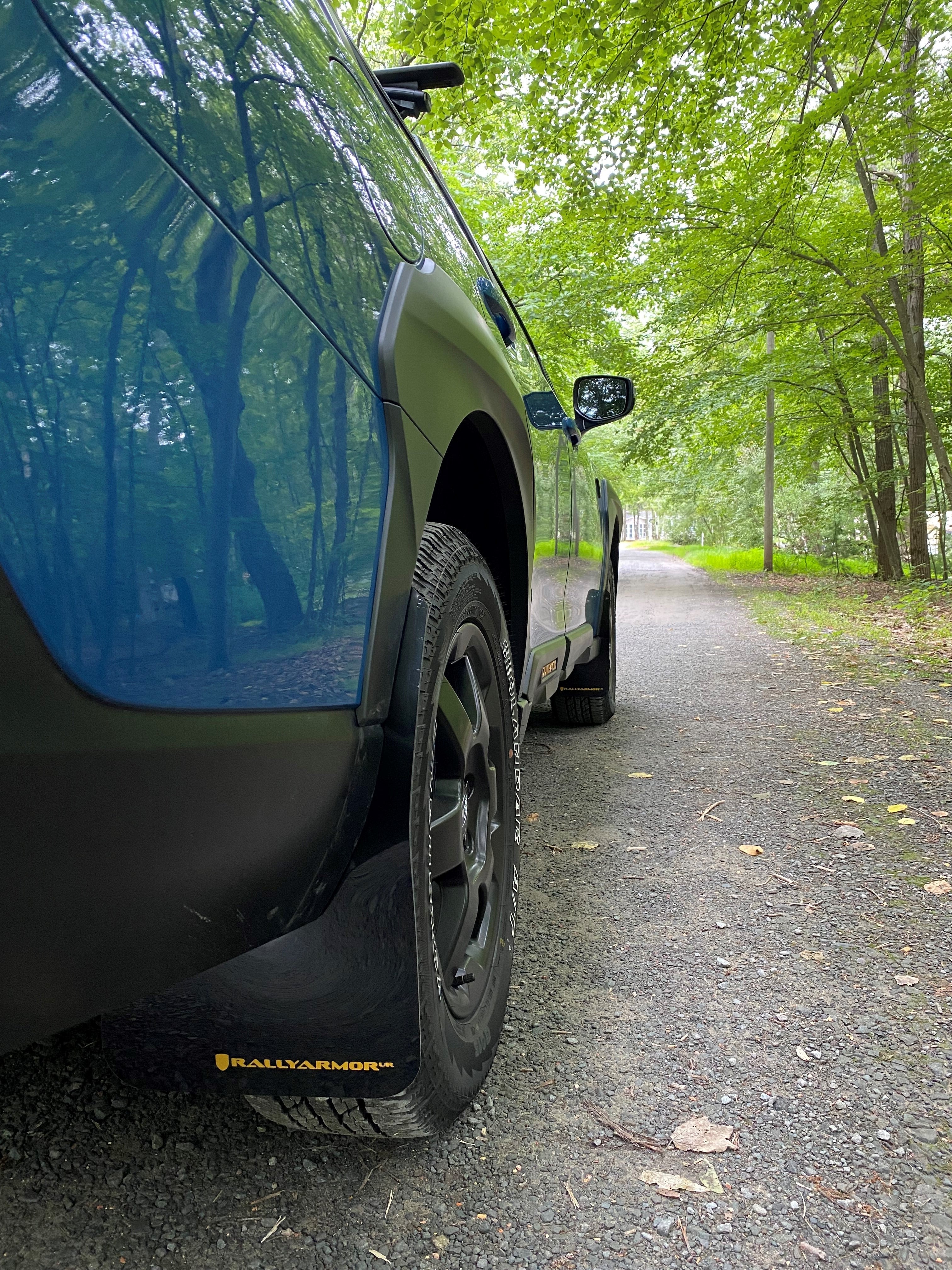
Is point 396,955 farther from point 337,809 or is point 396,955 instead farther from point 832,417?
point 832,417

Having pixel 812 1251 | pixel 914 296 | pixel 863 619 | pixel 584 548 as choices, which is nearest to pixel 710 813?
pixel 584 548

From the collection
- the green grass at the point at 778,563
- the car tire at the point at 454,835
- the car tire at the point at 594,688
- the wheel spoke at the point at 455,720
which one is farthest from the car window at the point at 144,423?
the green grass at the point at 778,563

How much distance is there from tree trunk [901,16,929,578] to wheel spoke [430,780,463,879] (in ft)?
25.6

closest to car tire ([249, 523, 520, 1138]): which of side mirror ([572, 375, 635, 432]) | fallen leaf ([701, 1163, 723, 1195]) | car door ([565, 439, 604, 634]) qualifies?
fallen leaf ([701, 1163, 723, 1195])

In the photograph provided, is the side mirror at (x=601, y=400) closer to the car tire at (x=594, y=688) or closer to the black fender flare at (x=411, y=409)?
the car tire at (x=594, y=688)

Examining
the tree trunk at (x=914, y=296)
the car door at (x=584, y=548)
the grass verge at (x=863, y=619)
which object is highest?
the tree trunk at (x=914, y=296)

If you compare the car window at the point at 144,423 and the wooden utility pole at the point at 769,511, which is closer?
the car window at the point at 144,423

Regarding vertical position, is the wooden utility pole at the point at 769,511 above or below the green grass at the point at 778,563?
above

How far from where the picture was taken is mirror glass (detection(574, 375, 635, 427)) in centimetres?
386

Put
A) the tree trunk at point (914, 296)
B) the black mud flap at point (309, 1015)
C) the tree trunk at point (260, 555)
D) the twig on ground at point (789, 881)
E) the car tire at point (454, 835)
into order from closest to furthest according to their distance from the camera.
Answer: the tree trunk at point (260, 555), the black mud flap at point (309, 1015), the car tire at point (454, 835), the twig on ground at point (789, 881), the tree trunk at point (914, 296)

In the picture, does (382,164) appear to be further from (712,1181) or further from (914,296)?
(914,296)

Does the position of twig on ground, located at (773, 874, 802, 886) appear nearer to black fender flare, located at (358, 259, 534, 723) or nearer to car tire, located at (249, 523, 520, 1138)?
car tire, located at (249, 523, 520, 1138)

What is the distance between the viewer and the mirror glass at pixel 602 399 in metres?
3.86

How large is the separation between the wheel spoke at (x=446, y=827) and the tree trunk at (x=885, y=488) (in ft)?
51.5
